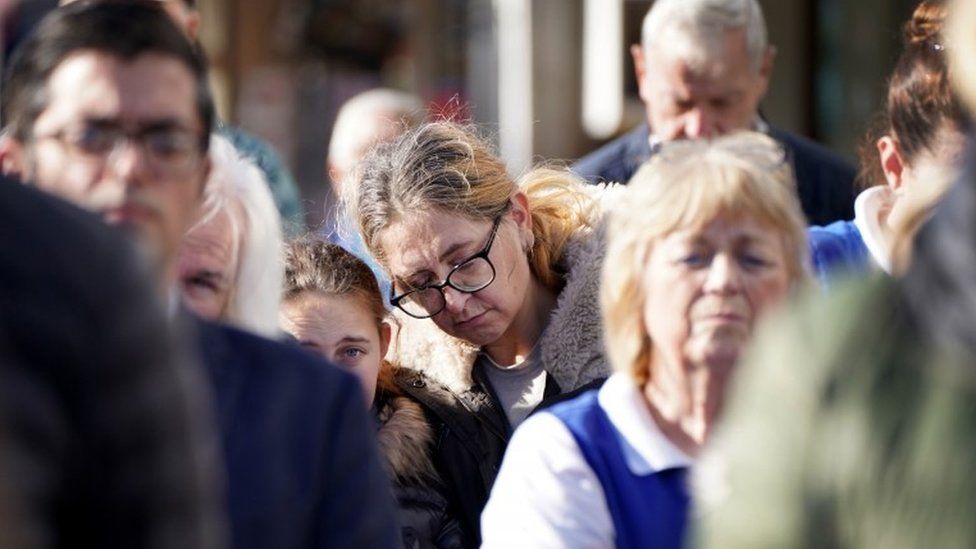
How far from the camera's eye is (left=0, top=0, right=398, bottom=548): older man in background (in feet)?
8.02

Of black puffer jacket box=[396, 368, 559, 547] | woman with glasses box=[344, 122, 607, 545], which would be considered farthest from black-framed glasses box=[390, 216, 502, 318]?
black puffer jacket box=[396, 368, 559, 547]

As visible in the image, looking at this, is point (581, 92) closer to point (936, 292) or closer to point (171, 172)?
point (171, 172)

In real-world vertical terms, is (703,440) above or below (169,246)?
below

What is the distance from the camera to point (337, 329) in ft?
12.0

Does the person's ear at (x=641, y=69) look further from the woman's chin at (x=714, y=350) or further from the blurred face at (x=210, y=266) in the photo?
the woman's chin at (x=714, y=350)

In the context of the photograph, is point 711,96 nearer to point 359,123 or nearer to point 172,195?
point 359,123

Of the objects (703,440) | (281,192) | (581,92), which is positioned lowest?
(581,92)

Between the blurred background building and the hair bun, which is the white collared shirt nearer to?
the hair bun

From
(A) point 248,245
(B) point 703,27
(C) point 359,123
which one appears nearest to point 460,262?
(A) point 248,245

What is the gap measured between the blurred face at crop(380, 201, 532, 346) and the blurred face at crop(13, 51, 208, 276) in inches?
46.6

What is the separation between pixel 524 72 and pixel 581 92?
35cm

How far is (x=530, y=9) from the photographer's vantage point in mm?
10766

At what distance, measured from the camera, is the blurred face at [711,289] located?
9.09 ft

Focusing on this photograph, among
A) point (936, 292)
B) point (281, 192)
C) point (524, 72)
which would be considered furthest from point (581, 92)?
point (936, 292)
